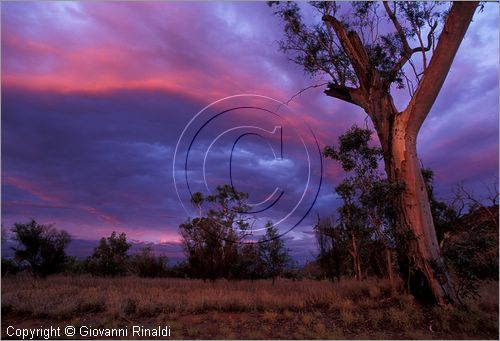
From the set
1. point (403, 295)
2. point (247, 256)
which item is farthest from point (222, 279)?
point (403, 295)

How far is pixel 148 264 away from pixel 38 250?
5838 millimetres

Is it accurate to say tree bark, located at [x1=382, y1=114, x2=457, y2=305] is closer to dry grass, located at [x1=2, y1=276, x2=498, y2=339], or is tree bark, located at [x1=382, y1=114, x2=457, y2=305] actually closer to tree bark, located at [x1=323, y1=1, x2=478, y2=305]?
tree bark, located at [x1=323, y1=1, x2=478, y2=305]

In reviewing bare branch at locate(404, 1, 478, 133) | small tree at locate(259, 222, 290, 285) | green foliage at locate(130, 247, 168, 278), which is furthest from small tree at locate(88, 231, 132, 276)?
bare branch at locate(404, 1, 478, 133)

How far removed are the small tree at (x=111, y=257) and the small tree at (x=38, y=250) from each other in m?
2.93

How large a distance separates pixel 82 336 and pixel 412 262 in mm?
8635

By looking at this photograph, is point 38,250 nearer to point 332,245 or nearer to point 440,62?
point 332,245

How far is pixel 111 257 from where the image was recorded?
26141 millimetres

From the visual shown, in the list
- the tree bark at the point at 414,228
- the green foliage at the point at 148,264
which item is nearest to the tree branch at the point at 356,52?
the tree bark at the point at 414,228

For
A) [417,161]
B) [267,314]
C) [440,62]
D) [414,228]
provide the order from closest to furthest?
[267,314] → [440,62] → [414,228] → [417,161]

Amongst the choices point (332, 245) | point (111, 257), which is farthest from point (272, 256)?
point (111, 257)

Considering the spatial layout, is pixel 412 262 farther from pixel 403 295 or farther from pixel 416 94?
pixel 416 94

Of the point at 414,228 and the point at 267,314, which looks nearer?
the point at 267,314

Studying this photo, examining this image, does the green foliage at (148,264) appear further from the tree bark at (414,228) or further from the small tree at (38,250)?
the tree bark at (414,228)

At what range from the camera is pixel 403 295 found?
40.6 feet
